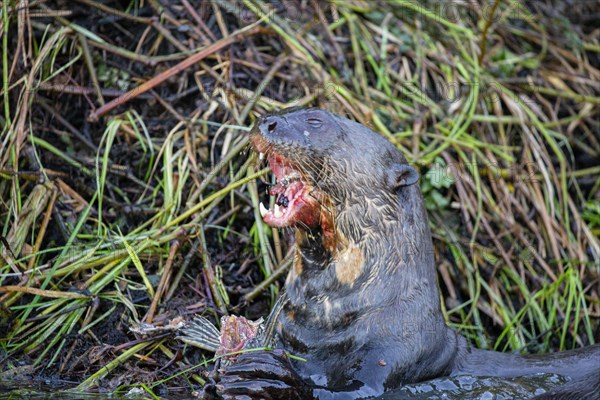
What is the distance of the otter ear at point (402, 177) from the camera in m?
3.74

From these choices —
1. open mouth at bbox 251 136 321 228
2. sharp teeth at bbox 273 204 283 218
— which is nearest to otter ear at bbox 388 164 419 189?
open mouth at bbox 251 136 321 228

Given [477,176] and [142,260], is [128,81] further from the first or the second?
[477,176]

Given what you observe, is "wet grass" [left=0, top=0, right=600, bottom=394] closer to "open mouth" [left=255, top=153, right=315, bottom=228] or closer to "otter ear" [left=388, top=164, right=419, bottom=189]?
"open mouth" [left=255, top=153, right=315, bottom=228]

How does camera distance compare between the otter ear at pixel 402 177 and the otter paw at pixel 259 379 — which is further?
the otter ear at pixel 402 177

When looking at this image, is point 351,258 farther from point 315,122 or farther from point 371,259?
point 315,122

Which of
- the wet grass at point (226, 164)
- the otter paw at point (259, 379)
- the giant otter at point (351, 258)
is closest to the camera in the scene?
the otter paw at point (259, 379)

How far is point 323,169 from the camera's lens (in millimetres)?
3715

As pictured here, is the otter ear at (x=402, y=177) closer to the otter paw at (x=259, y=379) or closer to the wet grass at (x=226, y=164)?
the wet grass at (x=226, y=164)

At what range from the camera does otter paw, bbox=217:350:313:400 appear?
324 cm

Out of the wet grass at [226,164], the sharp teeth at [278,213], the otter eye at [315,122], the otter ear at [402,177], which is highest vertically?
the otter eye at [315,122]

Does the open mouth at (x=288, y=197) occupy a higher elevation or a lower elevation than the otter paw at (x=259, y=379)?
higher

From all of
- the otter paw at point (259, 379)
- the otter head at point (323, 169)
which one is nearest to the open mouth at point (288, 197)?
the otter head at point (323, 169)

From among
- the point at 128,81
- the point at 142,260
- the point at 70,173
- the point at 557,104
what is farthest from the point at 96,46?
the point at 557,104

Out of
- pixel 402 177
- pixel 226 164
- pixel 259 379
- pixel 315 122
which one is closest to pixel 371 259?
pixel 402 177
